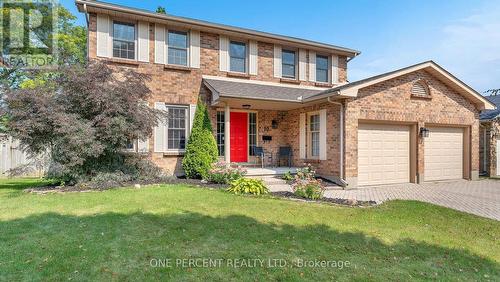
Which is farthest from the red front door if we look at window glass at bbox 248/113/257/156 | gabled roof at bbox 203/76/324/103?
gabled roof at bbox 203/76/324/103

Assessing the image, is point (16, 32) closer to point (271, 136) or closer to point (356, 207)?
point (271, 136)

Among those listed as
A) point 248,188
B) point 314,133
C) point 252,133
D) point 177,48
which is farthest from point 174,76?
point 314,133

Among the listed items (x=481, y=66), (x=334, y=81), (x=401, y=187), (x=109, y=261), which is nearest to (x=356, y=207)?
(x=401, y=187)

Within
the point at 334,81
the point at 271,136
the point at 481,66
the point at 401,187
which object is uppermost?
the point at 481,66

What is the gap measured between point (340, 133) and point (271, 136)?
141 inches

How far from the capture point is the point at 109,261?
11.3 ft

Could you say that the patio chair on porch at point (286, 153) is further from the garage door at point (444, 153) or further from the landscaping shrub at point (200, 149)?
the garage door at point (444, 153)

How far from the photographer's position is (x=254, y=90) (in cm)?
1050

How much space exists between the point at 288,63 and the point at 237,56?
2434mm

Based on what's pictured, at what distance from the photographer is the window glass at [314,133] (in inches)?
431

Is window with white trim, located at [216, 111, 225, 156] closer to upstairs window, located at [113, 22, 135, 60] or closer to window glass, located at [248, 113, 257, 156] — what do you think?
window glass, located at [248, 113, 257, 156]

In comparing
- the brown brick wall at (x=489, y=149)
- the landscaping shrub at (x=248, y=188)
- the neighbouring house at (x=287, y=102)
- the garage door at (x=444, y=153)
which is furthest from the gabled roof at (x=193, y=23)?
the brown brick wall at (x=489, y=149)

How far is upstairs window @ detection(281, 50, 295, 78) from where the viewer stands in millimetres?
12584

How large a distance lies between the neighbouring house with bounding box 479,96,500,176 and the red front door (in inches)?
460
